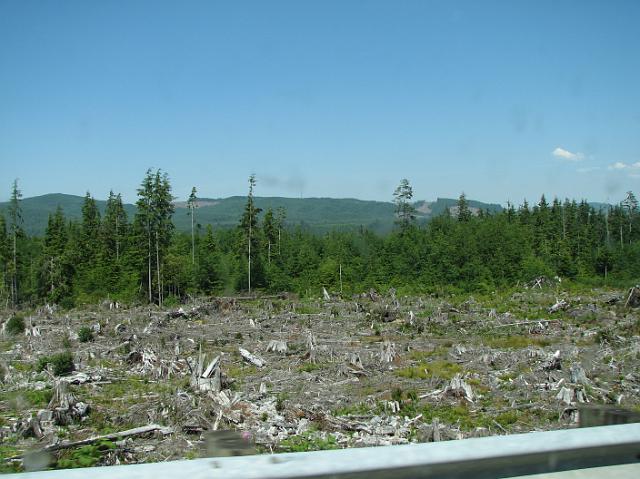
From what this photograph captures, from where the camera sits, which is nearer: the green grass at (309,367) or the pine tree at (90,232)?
the green grass at (309,367)

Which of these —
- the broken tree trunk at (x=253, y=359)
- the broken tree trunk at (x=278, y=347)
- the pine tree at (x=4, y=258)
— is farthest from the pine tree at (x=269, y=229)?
the broken tree trunk at (x=253, y=359)

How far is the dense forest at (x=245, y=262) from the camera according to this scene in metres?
45.8

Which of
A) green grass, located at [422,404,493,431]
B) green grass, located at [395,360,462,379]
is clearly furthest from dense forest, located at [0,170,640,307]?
green grass, located at [422,404,493,431]

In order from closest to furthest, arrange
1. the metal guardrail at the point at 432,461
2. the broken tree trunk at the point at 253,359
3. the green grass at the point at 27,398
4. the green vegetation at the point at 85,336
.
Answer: the metal guardrail at the point at 432,461, the green grass at the point at 27,398, the broken tree trunk at the point at 253,359, the green vegetation at the point at 85,336

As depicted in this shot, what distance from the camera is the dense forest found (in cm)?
4575

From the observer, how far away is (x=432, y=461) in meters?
2.34

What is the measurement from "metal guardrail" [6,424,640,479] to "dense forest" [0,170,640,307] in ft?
139

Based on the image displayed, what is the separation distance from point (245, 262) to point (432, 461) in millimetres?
48399

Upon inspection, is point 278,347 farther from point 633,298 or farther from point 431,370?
point 633,298

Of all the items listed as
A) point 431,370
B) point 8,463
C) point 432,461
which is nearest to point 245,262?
point 431,370

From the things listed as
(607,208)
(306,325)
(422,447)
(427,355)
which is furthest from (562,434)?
(607,208)

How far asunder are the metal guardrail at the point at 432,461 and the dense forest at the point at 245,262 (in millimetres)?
42286

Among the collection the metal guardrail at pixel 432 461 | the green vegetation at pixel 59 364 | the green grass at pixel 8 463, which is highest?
the metal guardrail at pixel 432 461

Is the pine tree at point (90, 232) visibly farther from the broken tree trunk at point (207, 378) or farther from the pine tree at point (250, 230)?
the broken tree trunk at point (207, 378)
